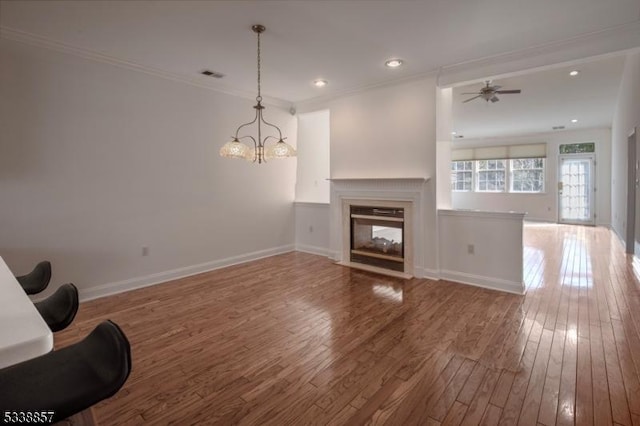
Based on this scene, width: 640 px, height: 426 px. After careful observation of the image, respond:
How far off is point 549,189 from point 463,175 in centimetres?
262

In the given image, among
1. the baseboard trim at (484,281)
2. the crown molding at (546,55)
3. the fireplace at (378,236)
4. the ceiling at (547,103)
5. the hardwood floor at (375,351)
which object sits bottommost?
the hardwood floor at (375,351)

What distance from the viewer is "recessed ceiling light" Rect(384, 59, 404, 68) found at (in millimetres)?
3758

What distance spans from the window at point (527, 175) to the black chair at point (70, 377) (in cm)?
1154

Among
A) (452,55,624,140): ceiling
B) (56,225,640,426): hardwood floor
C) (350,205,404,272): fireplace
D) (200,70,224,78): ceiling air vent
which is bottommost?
(56,225,640,426): hardwood floor

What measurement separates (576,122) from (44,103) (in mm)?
10483

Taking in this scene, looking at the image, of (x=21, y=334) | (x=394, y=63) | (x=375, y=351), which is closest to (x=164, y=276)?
(x=375, y=351)

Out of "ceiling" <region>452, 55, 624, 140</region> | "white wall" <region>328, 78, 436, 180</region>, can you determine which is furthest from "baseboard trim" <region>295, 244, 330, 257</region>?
"ceiling" <region>452, 55, 624, 140</region>

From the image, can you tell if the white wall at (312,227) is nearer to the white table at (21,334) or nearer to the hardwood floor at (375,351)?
the hardwood floor at (375,351)

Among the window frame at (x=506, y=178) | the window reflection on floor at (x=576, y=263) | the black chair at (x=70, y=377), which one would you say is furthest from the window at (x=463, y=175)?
the black chair at (x=70, y=377)

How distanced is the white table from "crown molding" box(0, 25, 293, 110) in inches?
132

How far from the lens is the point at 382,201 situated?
467 cm

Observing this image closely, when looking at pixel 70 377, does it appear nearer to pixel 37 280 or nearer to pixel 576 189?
pixel 37 280

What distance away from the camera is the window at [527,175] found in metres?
9.86

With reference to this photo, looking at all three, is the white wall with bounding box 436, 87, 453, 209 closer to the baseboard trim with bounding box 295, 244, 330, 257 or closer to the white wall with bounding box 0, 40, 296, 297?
the baseboard trim with bounding box 295, 244, 330, 257
